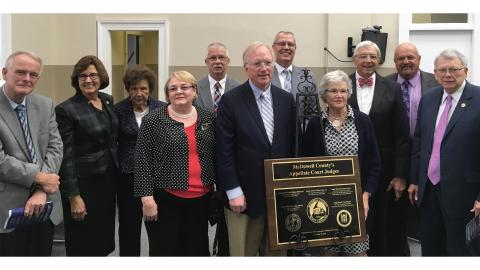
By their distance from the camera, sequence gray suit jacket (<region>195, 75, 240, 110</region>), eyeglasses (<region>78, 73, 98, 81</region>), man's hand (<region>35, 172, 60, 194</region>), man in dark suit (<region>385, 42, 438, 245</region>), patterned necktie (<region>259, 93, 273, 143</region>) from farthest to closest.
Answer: gray suit jacket (<region>195, 75, 240, 110</region>) < man in dark suit (<region>385, 42, 438, 245</region>) < eyeglasses (<region>78, 73, 98, 81</region>) < patterned necktie (<region>259, 93, 273, 143</region>) < man's hand (<region>35, 172, 60, 194</region>)

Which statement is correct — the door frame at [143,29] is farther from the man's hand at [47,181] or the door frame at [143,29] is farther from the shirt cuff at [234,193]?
the shirt cuff at [234,193]

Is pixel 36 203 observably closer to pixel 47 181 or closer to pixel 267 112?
pixel 47 181

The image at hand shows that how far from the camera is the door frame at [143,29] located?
7043mm

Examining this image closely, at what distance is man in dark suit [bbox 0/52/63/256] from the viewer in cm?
286

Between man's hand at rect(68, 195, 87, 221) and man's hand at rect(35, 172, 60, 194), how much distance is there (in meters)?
0.40

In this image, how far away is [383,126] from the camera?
12.0ft

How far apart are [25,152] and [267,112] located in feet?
4.73

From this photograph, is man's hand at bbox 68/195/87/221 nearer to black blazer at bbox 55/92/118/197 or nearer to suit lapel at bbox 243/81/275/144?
black blazer at bbox 55/92/118/197

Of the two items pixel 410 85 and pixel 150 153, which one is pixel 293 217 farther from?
pixel 410 85

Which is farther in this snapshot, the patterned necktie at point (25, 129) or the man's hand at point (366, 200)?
the man's hand at point (366, 200)

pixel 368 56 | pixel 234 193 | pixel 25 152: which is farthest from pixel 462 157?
pixel 25 152

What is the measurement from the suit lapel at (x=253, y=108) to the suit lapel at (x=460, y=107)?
3.99 ft

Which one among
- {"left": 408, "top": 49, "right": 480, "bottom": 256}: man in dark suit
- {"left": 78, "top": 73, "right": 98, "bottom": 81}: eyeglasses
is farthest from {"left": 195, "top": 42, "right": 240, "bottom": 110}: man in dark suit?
{"left": 408, "top": 49, "right": 480, "bottom": 256}: man in dark suit

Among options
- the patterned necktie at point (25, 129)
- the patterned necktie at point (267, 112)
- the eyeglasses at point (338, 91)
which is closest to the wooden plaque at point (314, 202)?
the patterned necktie at point (267, 112)
